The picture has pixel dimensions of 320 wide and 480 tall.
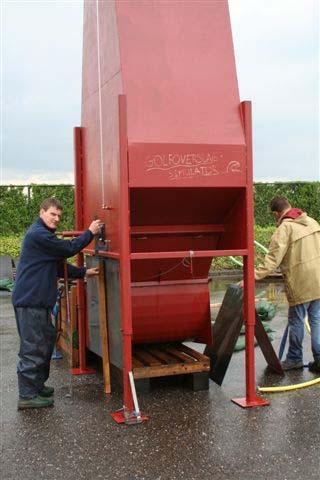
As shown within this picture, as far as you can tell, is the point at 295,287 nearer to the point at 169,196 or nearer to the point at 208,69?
the point at 169,196

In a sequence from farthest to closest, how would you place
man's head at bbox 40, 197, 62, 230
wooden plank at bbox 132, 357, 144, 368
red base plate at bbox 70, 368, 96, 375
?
red base plate at bbox 70, 368, 96, 375 < wooden plank at bbox 132, 357, 144, 368 < man's head at bbox 40, 197, 62, 230

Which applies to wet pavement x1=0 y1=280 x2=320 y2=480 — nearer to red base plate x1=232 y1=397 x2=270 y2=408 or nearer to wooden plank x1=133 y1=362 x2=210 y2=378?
red base plate x1=232 y1=397 x2=270 y2=408

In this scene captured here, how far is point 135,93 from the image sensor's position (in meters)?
4.84

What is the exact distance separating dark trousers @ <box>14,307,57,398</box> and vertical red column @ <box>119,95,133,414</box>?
781mm

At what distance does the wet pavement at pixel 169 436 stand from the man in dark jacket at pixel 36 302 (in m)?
0.25

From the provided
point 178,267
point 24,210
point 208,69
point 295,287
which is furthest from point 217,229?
point 24,210

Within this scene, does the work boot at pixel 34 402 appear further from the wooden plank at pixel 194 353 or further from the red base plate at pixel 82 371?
the wooden plank at pixel 194 353

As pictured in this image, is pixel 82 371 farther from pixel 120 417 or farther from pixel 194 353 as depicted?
pixel 120 417

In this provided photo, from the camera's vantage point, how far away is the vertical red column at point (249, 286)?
4961 mm

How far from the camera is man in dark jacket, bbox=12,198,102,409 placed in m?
5.06

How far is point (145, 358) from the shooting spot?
5.78 meters

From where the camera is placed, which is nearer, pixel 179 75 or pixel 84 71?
pixel 179 75

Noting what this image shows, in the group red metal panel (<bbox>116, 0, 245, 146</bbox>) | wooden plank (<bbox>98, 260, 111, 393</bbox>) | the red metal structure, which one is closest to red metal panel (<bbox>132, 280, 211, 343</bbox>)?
the red metal structure

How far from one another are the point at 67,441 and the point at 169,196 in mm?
2196
